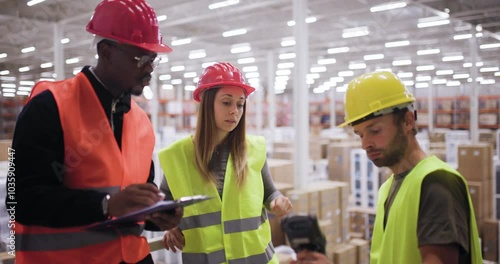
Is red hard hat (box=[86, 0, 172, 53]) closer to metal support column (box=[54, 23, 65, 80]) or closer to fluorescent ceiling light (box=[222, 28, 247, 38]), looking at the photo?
metal support column (box=[54, 23, 65, 80])

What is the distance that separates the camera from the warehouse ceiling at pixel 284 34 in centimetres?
515

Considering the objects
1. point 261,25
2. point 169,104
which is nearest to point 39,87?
point 261,25

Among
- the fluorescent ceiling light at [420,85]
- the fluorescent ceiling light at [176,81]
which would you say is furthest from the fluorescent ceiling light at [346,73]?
the fluorescent ceiling light at [176,81]

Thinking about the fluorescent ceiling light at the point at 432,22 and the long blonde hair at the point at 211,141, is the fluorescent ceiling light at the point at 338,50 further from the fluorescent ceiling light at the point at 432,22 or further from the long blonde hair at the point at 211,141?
the long blonde hair at the point at 211,141

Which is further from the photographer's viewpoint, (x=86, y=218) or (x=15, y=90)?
(x=15, y=90)

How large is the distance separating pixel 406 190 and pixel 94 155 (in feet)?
3.28

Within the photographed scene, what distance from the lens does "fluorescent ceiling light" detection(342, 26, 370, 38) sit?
10486mm

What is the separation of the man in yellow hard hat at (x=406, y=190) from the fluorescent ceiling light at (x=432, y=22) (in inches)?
338

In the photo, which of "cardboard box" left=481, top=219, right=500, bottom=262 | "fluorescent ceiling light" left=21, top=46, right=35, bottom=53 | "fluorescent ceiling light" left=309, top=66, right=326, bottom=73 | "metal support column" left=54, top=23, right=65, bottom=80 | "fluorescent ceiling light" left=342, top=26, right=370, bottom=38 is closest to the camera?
"fluorescent ceiling light" left=21, top=46, right=35, bottom=53

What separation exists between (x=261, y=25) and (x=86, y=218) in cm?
915

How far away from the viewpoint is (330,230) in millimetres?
5211

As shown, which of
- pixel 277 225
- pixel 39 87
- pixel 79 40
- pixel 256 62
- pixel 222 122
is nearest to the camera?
pixel 39 87

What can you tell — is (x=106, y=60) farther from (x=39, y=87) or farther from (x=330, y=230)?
(x=330, y=230)

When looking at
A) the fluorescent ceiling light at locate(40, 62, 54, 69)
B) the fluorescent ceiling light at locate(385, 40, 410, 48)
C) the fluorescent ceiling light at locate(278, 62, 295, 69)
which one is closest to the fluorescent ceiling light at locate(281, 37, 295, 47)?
the fluorescent ceiling light at locate(385, 40, 410, 48)
